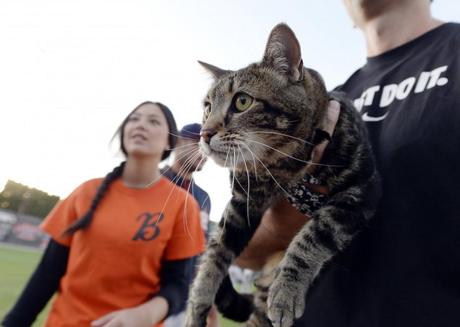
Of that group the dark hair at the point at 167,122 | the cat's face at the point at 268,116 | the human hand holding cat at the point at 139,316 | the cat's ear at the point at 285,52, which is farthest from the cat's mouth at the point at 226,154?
the dark hair at the point at 167,122

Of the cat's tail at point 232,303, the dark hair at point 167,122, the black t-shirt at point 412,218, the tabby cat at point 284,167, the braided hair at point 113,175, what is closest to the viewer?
the black t-shirt at point 412,218

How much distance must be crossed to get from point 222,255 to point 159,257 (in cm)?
73

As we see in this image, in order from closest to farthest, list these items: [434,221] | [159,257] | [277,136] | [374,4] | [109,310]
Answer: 1. [434,221]
2. [277,136]
3. [374,4]
4. [109,310]
5. [159,257]

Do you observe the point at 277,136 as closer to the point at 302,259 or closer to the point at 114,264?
the point at 302,259

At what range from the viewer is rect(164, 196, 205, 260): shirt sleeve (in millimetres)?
1985

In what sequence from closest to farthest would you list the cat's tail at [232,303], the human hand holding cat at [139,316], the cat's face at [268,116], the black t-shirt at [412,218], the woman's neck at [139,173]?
1. the black t-shirt at [412,218]
2. the cat's face at [268,116]
3. the cat's tail at [232,303]
4. the human hand holding cat at [139,316]
5. the woman's neck at [139,173]

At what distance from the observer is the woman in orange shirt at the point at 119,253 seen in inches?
70.7

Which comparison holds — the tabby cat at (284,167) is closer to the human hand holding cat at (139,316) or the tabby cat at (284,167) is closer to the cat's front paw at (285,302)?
the cat's front paw at (285,302)

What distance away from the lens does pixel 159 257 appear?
1.94m

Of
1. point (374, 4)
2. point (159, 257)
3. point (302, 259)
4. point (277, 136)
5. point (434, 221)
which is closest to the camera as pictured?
point (434, 221)

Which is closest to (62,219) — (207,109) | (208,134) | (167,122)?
(167,122)

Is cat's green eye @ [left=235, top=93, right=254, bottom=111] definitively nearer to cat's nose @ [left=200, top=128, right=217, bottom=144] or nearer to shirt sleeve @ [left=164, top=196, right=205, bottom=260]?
cat's nose @ [left=200, top=128, right=217, bottom=144]

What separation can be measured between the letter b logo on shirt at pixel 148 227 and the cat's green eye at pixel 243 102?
78 centimetres

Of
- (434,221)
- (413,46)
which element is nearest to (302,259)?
(434,221)
